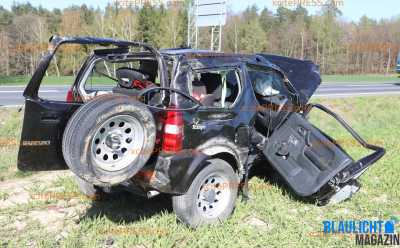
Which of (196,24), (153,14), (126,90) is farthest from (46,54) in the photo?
(153,14)

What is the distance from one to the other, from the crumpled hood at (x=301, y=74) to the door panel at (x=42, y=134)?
329 cm

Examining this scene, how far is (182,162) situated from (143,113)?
2.18 ft

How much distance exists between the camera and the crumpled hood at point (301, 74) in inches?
230

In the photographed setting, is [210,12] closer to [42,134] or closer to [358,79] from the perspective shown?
[358,79]

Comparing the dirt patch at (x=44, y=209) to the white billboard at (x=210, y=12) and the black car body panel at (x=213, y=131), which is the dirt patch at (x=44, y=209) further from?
the white billboard at (x=210, y=12)

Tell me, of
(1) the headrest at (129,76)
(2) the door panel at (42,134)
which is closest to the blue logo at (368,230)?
(1) the headrest at (129,76)

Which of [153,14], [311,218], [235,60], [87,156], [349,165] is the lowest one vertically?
[311,218]

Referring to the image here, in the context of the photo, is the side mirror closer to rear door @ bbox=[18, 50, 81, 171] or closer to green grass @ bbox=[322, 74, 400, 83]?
rear door @ bbox=[18, 50, 81, 171]

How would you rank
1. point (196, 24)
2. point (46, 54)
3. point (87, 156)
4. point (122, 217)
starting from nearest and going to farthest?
1. point (87, 156)
2. point (46, 54)
3. point (122, 217)
4. point (196, 24)

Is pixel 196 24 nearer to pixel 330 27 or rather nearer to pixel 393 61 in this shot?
pixel 330 27

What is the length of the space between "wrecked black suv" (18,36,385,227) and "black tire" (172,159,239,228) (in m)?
0.01

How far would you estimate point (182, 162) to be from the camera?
387cm

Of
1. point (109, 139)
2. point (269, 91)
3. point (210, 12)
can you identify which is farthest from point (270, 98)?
point (210, 12)

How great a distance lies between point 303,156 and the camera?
4832 millimetres
